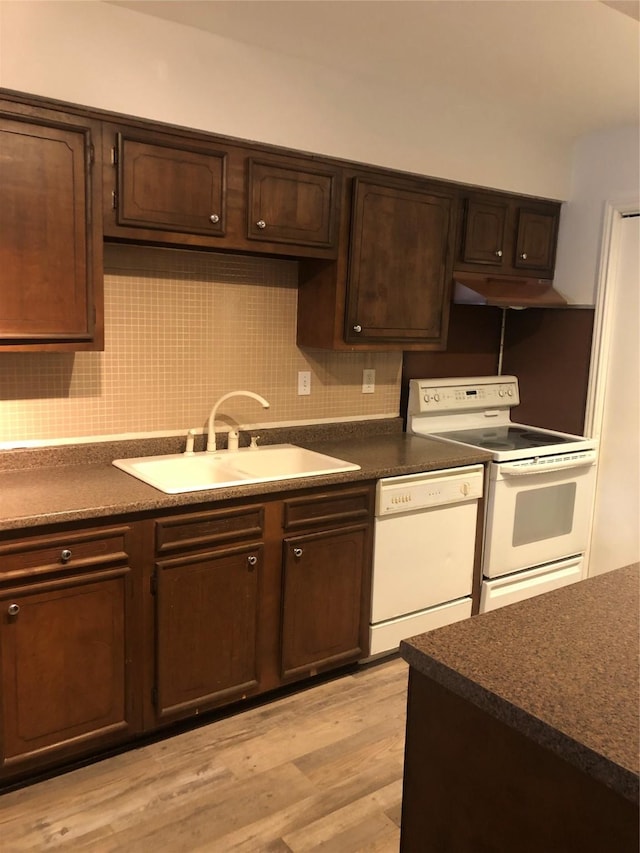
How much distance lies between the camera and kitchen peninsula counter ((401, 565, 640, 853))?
0.98 m

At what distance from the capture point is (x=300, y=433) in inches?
126

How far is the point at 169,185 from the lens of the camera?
239 cm

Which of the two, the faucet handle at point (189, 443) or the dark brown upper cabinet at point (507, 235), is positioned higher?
the dark brown upper cabinet at point (507, 235)

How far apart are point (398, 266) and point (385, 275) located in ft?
0.28

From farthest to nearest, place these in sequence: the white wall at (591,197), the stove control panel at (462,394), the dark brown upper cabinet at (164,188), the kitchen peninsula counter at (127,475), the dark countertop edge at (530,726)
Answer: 1. the stove control panel at (462,394)
2. the white wall at (591,197)
3. the dark brown upper cabinet at (164,188)
4. the kitchen peninsula counter at (127,475)
5. the dark countertop edge at (530,726)

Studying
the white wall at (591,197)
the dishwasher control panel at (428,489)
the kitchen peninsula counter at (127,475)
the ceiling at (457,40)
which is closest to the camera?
the kitchen peninsula counter at (127,475)

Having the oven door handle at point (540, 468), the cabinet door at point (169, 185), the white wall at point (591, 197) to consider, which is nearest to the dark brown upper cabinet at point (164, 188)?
the cabinet door at point (169, 185)

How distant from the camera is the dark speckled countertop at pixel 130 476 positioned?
2.08m

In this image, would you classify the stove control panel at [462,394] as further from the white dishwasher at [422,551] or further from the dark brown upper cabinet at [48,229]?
the dark brown upper cabinet at [48,229]

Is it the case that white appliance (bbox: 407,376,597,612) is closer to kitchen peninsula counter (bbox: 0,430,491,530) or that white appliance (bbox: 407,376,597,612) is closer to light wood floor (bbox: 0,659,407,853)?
kitchen peninsula counter (bbox: 0,430,491,530)

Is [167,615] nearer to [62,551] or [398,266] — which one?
[62,551]

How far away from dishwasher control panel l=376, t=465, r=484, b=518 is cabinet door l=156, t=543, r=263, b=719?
2.01ft

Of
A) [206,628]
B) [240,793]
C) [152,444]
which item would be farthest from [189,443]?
[240,793]

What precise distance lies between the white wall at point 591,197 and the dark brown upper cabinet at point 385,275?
2.86 ft
